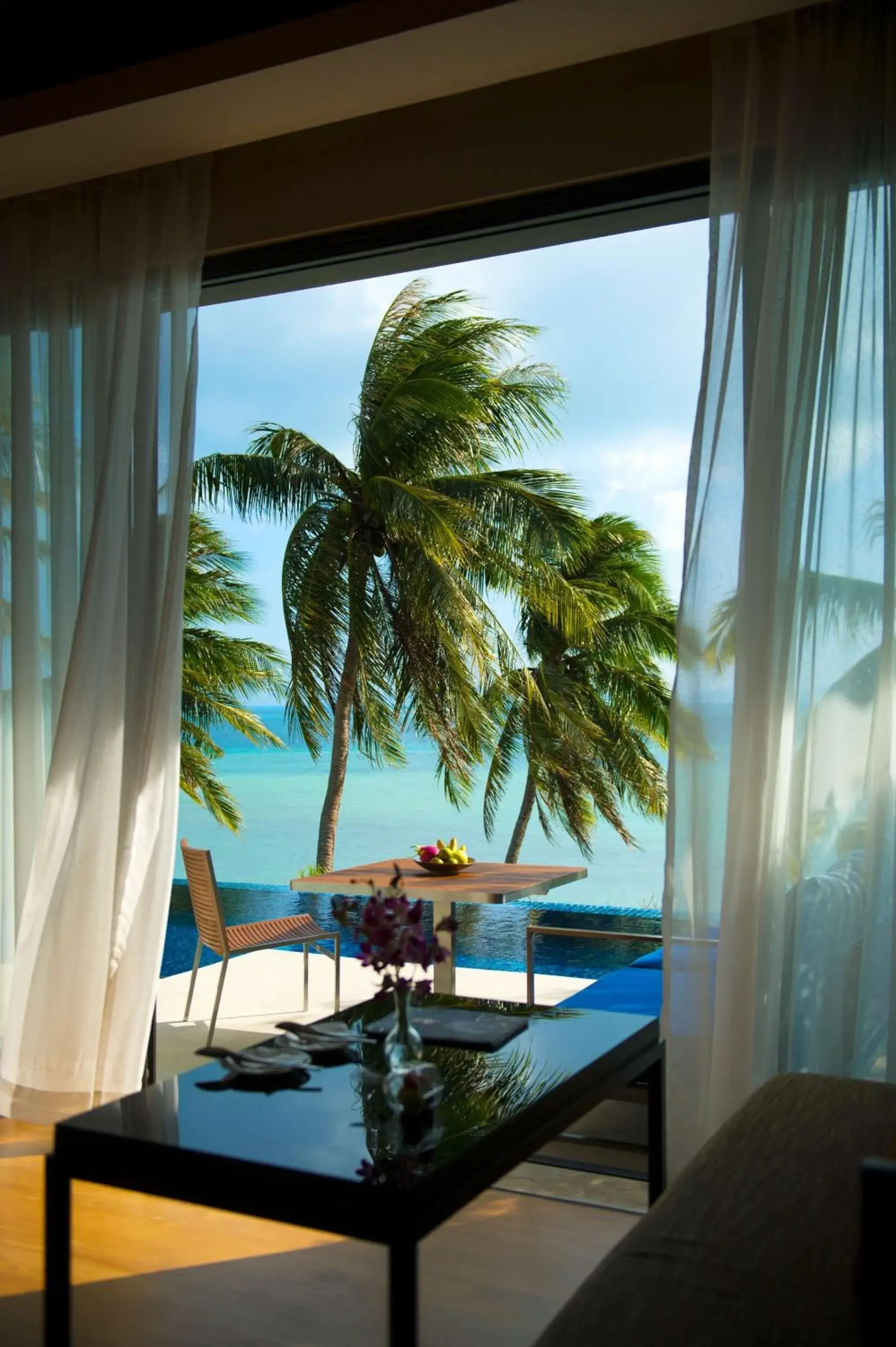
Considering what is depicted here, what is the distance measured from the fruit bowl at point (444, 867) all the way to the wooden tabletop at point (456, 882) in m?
0.02

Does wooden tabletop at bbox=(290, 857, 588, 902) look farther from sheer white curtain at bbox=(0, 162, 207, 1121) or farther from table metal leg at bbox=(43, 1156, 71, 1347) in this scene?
table metal leg at bbox=(43, 1156, 71, 1347)

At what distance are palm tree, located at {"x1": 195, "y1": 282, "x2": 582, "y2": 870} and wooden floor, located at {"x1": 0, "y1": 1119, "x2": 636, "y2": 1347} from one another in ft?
27.9

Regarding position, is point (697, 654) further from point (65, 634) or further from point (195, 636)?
point (195, 636)

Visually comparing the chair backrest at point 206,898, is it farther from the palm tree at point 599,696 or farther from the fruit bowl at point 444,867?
the palm tree at point 599,696

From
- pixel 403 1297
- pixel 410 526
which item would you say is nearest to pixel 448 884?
pixel 403 1297

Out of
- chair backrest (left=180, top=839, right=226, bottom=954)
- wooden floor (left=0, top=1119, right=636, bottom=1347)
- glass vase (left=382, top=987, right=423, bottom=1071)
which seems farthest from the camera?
chair backrest (left=180, top=839, right=226, bottom=954)

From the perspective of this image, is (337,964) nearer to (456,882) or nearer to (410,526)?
(456,882)

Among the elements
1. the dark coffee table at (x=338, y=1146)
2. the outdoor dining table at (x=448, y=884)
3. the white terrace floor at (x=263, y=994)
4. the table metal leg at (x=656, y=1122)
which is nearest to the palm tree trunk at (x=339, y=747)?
the white terrace floor at (x=263, y=994)

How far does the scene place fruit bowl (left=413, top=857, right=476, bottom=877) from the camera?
4766mm

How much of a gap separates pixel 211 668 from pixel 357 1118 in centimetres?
1116

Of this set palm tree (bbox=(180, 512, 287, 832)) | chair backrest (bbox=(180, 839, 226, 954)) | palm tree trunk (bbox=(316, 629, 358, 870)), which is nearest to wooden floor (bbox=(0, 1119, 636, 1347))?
chair backrest (bbox=(180, 839, 226, 954))

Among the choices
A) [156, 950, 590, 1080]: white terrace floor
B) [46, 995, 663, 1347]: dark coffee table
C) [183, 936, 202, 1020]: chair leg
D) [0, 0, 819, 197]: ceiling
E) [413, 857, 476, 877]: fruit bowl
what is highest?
[0, 0, 819, 197]: ceiling

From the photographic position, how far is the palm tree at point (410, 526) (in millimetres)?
11406

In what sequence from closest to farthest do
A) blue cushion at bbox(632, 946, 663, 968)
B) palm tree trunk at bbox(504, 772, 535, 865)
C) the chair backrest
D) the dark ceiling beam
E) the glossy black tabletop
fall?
the glossy black tabletop < the dark ceiling beam < blue cushion at bbox(632, 946, 663, 968) < the chair backrest < palm tree trunk at bbox(504, 772, 535, 865)
